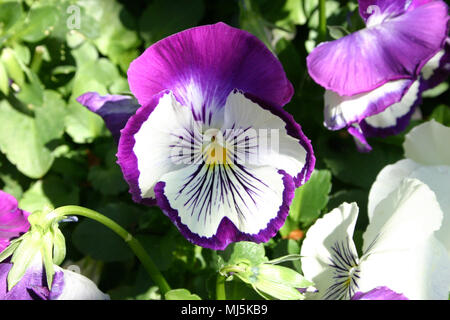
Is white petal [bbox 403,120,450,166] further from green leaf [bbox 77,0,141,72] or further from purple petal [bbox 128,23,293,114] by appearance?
green leaf [bbox 77,0,141,72]

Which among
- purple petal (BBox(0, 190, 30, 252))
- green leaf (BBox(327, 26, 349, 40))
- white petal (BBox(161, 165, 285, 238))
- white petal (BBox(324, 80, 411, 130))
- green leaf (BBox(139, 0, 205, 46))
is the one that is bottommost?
purple petal (BBox(0, 190, 30, 252))

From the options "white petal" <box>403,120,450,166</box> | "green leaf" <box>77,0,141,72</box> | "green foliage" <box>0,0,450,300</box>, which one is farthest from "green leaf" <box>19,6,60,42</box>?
"white petal" <box>403,120,450,166</box>

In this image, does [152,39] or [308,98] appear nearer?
[308,98]

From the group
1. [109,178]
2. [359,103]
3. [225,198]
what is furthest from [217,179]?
[109,178]

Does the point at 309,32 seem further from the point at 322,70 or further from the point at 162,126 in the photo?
the point at 162,126

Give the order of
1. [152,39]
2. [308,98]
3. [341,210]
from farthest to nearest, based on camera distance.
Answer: [152,39], [308,98], [341,210]

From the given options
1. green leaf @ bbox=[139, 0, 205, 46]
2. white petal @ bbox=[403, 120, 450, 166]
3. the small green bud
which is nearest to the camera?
the small green bud

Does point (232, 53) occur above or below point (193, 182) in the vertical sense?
above

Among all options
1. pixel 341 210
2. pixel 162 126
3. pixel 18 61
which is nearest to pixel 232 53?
pixel 162 126
